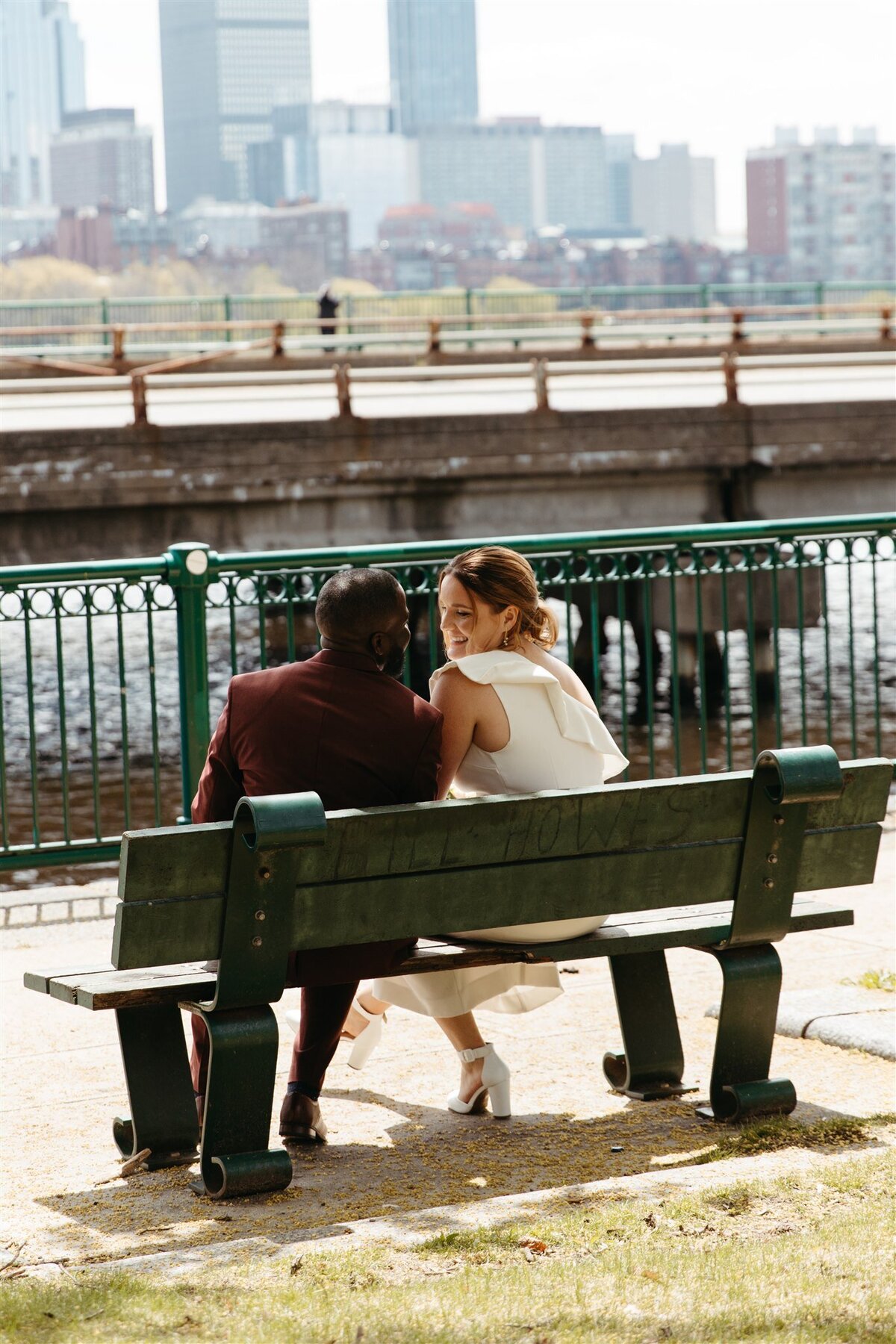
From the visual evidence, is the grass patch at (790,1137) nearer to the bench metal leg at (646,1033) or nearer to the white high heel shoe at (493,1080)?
the bench metal leg at (646,1033)

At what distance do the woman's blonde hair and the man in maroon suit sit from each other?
0.26 meters

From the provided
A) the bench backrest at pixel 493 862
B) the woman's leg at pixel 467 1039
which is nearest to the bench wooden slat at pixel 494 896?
the bench backrest at pixel 493 862

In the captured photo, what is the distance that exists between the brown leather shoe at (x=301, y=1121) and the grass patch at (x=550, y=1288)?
31.2 inches

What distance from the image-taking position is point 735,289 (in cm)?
3275

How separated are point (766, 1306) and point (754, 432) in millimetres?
14294

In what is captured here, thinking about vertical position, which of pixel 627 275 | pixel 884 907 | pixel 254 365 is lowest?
pixel 884 907

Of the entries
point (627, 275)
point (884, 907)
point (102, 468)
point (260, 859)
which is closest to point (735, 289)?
point (102, 468)

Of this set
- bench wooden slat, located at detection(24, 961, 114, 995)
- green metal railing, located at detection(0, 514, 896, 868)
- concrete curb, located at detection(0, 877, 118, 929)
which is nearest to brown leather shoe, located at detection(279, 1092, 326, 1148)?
bench wooden slat, located at detection(24, 961, 114, 995)

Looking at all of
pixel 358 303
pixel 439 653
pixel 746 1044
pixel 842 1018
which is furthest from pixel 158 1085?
pixel 358 303

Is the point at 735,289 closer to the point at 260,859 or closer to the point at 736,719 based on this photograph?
the point at 736,719

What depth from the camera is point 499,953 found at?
405 centimetres

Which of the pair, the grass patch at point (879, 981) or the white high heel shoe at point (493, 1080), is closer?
the white high heel shoe at point (493, 1080)

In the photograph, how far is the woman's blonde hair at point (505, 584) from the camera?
4.29 meters

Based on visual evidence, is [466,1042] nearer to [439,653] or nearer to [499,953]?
[499,953]
